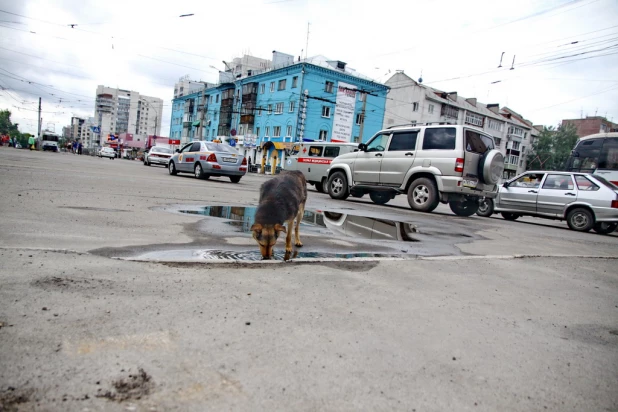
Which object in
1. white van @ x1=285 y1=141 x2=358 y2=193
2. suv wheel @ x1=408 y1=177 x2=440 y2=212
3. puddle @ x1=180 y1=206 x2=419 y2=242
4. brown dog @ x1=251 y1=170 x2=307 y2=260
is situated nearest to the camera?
brown dog @ x1=251 y1=170 x2=307 y2=260

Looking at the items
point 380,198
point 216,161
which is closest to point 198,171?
point 216,161

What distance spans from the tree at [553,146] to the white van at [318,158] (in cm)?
6077

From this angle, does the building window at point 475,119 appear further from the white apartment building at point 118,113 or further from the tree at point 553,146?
the white apartment building at point 118,113

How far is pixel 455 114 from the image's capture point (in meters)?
60.8

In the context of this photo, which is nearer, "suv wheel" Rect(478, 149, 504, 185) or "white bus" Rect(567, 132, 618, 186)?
"suv wheel" Rect(478, 149, 504, 185)

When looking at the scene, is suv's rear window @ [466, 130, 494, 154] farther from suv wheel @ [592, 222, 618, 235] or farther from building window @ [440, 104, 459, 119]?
building window @ [440, 104, 459, 119]

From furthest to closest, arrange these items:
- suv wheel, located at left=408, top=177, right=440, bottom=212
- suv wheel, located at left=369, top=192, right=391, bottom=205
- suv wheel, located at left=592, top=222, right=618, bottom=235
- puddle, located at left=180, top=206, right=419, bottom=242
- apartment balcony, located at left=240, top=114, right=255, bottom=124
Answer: apartment balcony, located at left=240, top=114, right=255, bottom=124
suv wheel, located at left=369, top=192, right=391, bottom=205
suv wheel, located at left=592, top=222, right=618, bottom=235
suv wheel, located at left=408, top=177, right=440, bottom=212
puddle, located at left=180, top=206, right=419, bottom=242

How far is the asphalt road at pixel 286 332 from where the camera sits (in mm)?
1697

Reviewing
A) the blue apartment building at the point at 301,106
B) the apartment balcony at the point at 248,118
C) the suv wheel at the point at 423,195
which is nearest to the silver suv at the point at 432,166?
the suv wheel at the point at 423,195

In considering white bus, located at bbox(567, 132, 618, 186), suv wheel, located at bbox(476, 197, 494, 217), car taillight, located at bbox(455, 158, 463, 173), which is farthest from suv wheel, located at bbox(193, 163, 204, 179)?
white bus, located at bbox(567, 132, 618, 186)

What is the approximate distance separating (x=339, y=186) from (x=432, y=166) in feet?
12.2

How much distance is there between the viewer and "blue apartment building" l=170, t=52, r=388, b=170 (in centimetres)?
4694

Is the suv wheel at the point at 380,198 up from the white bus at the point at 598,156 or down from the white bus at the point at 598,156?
down

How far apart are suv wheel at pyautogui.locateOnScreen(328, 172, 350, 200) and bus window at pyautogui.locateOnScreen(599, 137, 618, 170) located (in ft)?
40.3
